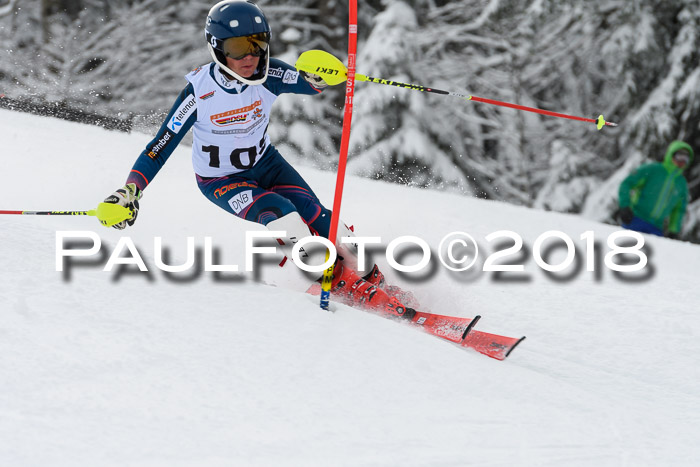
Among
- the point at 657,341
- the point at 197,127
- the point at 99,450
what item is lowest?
the point at 657,341

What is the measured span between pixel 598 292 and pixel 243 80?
2949 millimetres

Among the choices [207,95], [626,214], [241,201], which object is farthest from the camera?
[626,214]

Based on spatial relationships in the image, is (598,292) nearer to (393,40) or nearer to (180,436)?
(180,436)

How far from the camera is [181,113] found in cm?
395

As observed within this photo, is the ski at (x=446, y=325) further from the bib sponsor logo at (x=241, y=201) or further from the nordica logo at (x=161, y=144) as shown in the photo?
the nordica logo at (x=161, y=144)

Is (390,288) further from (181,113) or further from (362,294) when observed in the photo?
(181,113)

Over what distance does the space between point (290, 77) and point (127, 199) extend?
45.9 inches

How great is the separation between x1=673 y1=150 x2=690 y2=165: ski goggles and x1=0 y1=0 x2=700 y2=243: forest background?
516 centimetres

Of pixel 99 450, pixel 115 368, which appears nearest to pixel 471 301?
pixel 115 368

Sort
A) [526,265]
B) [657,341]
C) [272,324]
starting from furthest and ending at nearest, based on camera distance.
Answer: [526,265] → [657,341] → [272,324]

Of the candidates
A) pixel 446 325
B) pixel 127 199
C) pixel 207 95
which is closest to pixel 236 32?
pixel 207 95

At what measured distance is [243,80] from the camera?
3846mm

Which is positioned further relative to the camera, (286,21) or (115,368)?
(286,21)

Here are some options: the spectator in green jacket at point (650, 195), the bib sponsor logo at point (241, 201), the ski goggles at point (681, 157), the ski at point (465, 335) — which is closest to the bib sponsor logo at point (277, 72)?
the bib sponsor logo at point (241, 201)
